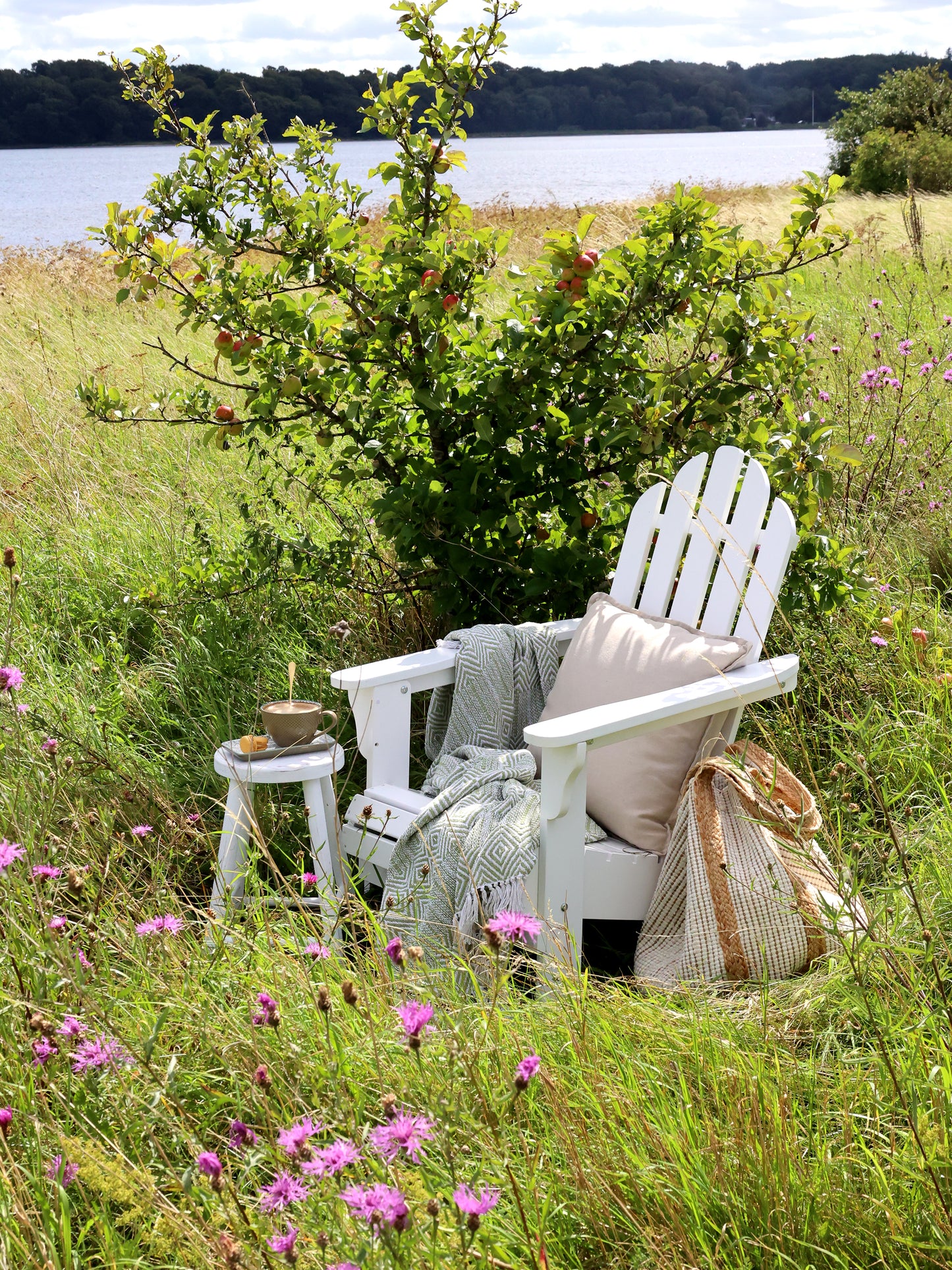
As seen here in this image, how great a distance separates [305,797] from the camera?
2508mm

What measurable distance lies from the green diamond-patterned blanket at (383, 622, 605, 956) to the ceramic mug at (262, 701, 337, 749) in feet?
1.10

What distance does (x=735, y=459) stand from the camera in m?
2.74

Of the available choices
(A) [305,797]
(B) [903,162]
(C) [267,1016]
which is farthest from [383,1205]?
(B) [903,162]

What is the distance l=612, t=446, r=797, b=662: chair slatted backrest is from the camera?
8.45 ft

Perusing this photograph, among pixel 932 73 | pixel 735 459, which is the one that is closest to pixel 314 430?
pixel 735 459

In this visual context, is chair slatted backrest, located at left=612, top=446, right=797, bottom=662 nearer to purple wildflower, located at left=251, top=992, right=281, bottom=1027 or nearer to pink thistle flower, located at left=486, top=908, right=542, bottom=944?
pink thistle flower, located at left=486, top=908, right=542, bottom=944

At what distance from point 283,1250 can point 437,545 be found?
239 cm

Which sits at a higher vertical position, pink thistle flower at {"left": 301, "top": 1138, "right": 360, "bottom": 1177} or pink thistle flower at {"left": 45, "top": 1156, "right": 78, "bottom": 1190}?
pink thistle flower at {"left": 301, "top": 1138, "right": 360, "bottom": 1177}

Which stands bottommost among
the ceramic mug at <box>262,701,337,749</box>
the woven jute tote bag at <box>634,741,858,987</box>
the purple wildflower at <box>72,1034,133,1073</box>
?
the woven jute tote bag at <box>634,741,858,987</box>

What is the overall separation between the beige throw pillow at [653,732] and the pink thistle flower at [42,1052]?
1.40 m

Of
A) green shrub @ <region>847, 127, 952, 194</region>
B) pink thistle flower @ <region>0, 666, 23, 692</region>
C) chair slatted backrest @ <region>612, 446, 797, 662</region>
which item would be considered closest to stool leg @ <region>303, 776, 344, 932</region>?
pink thistle flower @ <region>0, 666, 23, 692</region>

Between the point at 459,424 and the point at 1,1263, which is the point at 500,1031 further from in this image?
the point at 459,424

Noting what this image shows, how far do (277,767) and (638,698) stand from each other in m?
0.81

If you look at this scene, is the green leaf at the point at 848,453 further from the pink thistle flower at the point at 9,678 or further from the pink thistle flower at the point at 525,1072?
the pink thistle flower at the point at 525,1072
